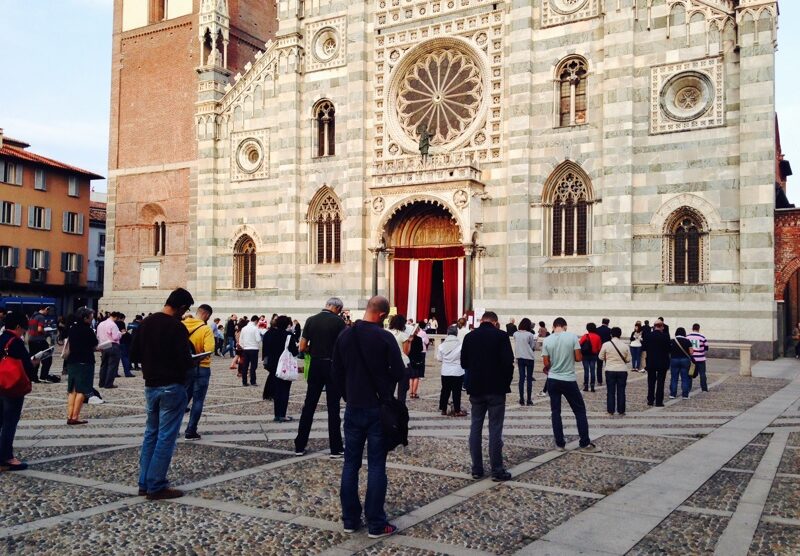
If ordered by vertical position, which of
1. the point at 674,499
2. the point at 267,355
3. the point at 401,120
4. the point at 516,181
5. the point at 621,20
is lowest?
the point at 674,499

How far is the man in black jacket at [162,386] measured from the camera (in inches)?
303

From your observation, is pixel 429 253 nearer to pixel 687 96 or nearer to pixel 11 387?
pixel 687 96

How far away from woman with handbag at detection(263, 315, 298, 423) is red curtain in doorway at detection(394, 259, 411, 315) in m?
18.1

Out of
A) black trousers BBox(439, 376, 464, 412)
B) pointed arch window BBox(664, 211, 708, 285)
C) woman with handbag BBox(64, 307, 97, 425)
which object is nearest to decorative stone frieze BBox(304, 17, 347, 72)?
pointed arch window BBox(664, 211, 708, 285)

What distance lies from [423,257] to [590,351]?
48.4 feet

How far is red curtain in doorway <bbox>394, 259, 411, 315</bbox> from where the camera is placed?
3250cm

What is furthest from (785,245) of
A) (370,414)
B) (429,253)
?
(370,414)

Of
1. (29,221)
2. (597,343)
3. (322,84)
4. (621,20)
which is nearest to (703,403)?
(597,343)

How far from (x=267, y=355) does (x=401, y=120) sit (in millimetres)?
21079

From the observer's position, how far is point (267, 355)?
45.9ft

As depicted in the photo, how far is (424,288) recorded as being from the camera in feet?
105

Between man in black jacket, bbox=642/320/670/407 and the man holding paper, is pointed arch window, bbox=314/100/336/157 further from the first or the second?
the man holding paper

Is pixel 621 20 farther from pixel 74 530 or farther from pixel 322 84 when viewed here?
pixel 74 530

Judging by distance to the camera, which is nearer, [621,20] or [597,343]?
[597,343]
